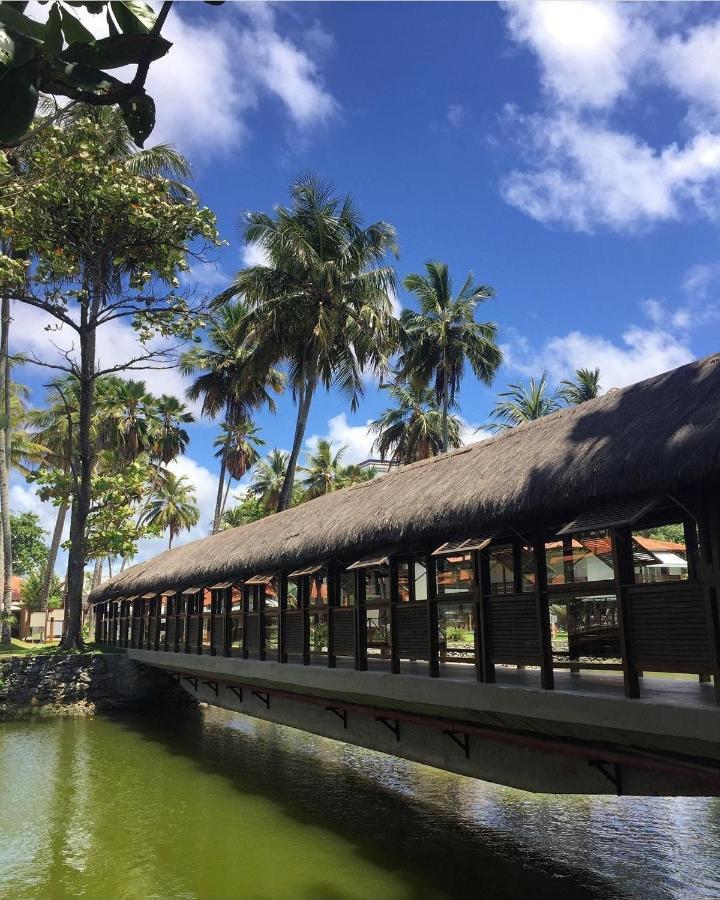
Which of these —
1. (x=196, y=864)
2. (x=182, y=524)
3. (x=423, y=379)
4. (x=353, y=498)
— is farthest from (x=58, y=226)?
(x=182, y=524)

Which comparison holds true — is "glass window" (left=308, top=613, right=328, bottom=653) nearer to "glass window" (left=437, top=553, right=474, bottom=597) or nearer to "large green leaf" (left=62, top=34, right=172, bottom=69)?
"glass window" (left=437, top=553, right=474, bottom=597)

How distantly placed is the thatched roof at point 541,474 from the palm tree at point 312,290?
11.3 m

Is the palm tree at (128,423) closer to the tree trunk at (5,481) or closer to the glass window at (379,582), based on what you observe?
the tree trunk at (5,481)

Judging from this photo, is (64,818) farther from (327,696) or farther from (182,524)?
(182,524)

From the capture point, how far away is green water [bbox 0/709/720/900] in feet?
25.6

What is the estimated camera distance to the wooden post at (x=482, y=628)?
7730mm

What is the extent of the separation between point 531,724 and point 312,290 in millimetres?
17595

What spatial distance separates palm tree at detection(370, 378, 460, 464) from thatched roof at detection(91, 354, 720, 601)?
67.9 feet

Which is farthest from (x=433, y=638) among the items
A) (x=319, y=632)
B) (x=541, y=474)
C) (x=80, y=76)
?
(x=319, y=632)

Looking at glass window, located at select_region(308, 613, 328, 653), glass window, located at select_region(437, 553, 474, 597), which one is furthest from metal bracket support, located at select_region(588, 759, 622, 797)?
glass window, located at select_region(308, 613, 328, 653)

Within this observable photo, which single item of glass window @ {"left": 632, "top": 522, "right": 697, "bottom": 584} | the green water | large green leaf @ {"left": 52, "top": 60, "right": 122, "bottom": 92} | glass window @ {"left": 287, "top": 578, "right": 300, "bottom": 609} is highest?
large green leaf @ {"left": 52, "top": 60, "right": 122, "bottom": 92}

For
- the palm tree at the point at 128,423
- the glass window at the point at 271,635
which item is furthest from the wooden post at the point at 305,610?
the palm tree at the point at 128,423

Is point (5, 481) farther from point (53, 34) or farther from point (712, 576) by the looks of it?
point (53, 34)

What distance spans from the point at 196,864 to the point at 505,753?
3.93 metres
